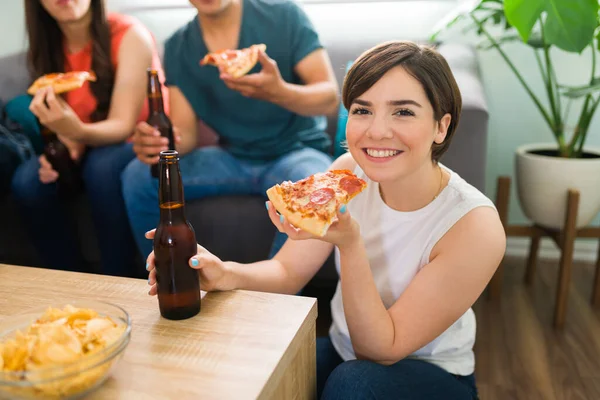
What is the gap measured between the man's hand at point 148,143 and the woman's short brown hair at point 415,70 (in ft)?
2.76

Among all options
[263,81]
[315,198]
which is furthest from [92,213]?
[315,198]

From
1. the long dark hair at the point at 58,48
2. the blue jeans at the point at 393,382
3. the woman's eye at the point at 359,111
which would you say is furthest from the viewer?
the long dark hair at the point at 58,48

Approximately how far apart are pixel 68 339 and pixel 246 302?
0.31m

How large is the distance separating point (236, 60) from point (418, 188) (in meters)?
0.83

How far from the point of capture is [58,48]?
2.10 meters

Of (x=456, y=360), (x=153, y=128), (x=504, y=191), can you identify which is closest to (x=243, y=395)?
(x=456, y=360)

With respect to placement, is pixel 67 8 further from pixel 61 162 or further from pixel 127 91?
pixel 61 162

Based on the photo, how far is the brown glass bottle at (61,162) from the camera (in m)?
1.95

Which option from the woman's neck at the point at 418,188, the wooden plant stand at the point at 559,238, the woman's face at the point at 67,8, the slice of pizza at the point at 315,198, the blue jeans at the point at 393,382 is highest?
the woman's face at the point at 67,8

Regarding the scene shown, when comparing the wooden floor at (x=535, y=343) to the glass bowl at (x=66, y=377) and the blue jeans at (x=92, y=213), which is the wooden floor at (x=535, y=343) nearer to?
the blue jeans at (x=92, y=213)

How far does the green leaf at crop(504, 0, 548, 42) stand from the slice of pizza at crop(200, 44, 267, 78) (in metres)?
0.72

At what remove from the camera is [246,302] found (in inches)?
37.4

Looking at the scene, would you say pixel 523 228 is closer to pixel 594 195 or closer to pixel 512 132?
pixel 594 195

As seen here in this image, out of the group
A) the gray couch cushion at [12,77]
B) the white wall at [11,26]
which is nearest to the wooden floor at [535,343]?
A: the gray couch cushion at [12,77]
